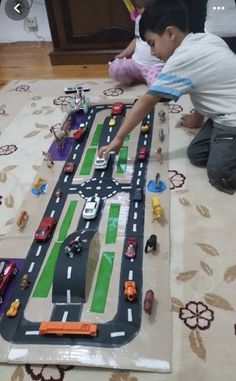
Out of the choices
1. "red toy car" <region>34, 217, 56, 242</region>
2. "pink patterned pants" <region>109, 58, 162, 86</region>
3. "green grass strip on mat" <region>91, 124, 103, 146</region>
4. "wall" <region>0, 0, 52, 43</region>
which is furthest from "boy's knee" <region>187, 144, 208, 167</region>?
"wall" <region>0, 0, 52, 43</region>

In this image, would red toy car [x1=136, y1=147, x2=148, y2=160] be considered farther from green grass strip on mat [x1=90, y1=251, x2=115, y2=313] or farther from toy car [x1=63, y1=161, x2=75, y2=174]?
green grass strip on mat [x1=90, y1=251, x2=115, y2=313]

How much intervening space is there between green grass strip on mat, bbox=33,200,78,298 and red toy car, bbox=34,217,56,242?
0.03 meters

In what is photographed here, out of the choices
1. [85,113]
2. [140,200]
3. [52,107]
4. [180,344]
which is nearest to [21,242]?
[140,200]

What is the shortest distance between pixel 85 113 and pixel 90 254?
2.55 ft

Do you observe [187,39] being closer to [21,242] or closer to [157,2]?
[157,2]

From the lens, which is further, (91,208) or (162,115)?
(162,115)

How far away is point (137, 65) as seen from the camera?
1.65 m

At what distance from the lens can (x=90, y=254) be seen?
847 millimetres

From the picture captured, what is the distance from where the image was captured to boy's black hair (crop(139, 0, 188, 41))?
0.99m

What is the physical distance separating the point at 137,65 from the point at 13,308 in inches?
47.9

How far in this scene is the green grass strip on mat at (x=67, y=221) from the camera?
96cm

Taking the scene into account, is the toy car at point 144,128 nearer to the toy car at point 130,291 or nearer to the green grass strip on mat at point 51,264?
the green grass strip on mat at point 51,264

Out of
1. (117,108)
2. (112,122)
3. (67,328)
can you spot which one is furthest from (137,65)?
(67,328)

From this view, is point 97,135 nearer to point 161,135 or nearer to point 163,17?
point 161,135
